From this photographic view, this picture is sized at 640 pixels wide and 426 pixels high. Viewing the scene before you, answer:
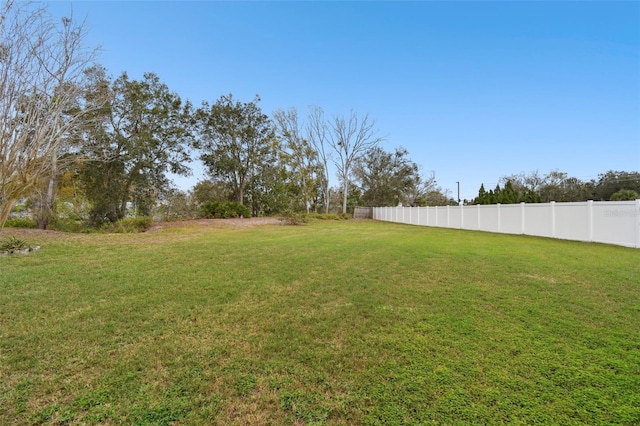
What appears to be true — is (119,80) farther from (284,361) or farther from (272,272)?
(284,361)

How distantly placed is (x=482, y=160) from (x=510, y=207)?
15678 millimetres

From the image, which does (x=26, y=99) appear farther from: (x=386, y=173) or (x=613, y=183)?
(x=613, y=183)

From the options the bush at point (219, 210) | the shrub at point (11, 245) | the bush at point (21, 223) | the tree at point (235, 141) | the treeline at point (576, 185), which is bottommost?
the shrub at point (11, 245)

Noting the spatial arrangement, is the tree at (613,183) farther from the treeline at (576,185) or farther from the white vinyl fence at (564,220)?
the white vinyl fence at (564,220)

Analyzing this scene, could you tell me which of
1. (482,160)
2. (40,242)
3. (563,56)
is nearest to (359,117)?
(482,160)

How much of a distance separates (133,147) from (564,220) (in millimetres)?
16815

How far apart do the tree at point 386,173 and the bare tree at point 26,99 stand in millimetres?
27089

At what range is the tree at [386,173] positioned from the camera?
32562mm

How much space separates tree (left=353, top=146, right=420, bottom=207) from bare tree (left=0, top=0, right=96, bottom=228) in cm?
2709

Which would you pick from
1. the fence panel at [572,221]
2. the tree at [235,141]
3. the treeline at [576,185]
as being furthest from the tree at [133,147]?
the treeline at [576,185]

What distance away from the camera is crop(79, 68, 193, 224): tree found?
42.3 feet

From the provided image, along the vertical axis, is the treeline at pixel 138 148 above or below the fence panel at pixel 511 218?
above

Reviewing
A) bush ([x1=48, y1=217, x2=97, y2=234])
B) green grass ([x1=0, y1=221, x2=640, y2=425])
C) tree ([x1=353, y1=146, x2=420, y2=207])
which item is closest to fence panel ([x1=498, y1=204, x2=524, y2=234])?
green grass ([x1=0, y1=221, x2=640, y2=425])

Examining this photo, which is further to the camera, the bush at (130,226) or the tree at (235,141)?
the tree at (235,141)
